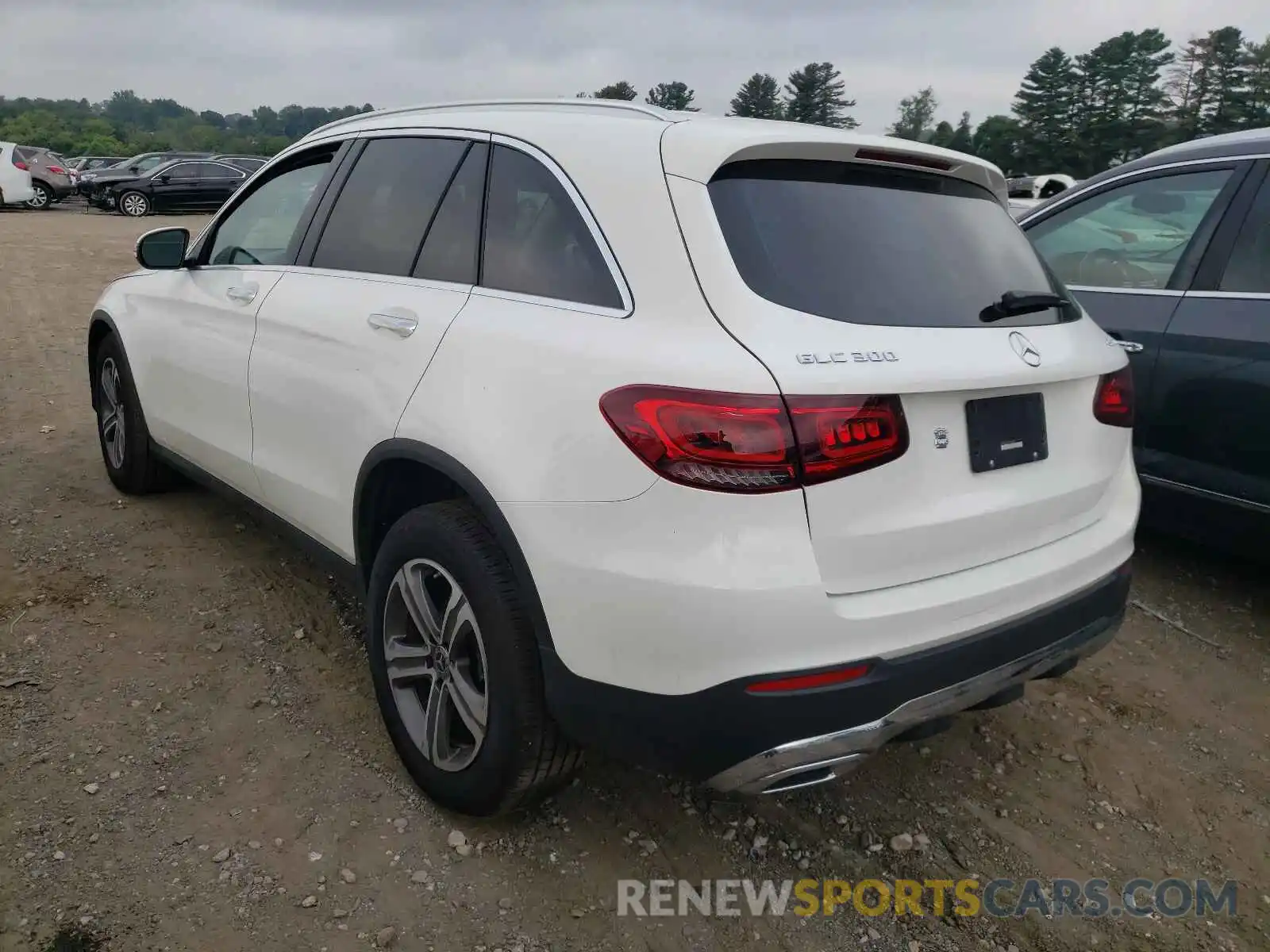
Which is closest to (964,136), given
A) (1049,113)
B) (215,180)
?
(1049,113)

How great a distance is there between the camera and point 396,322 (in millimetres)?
2680

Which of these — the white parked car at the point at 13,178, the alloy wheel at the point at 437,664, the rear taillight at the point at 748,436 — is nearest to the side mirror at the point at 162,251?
the alloy wheel at the point at 437,664

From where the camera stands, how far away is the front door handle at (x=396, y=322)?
2.62 m

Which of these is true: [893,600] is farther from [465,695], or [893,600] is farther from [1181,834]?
[1181,834]

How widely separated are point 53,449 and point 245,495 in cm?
276

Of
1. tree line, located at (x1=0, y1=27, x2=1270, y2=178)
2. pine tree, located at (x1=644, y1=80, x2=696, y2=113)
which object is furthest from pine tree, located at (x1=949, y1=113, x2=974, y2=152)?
pine tree, located at (x1=644, y1=80, x2=696, y2=113)

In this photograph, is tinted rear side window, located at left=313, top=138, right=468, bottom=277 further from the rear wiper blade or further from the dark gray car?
the dark gray car

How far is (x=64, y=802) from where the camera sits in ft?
8.76

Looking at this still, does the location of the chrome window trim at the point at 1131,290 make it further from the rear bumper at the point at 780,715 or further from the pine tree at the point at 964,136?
the pine tree at the point at 964,136

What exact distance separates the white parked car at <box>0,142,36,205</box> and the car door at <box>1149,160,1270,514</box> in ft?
→ 92.2

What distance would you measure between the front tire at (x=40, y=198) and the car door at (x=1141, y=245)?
1109 inches

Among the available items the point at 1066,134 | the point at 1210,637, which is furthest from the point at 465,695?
the point at 1066,134

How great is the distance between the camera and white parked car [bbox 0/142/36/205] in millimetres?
24719

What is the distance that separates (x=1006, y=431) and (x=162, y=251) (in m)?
3.39
